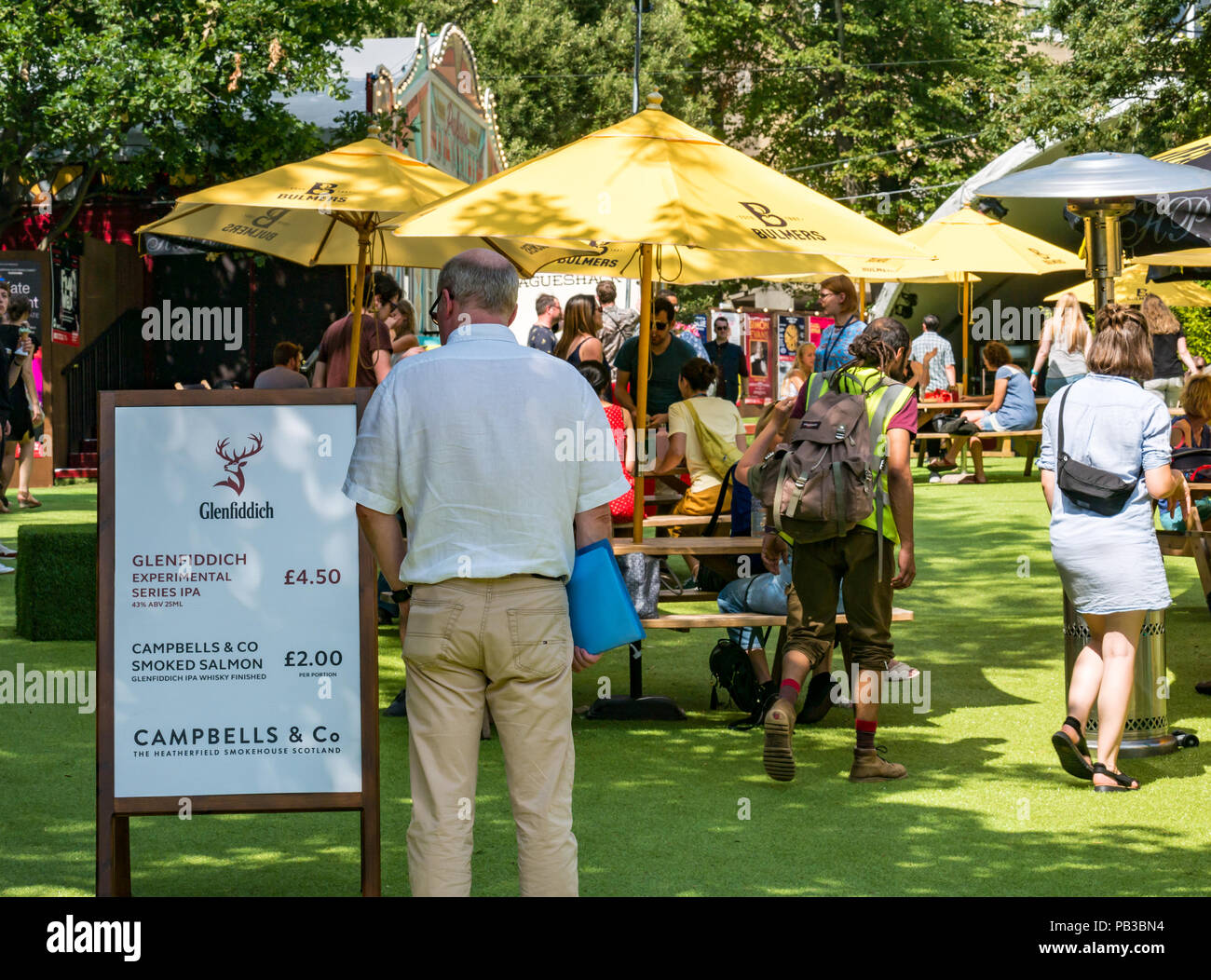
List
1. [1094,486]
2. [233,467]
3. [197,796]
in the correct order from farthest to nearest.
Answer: [1094,486] < [233,467] < [197,796]

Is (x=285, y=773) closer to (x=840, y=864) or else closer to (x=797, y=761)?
(x=840, y=864)

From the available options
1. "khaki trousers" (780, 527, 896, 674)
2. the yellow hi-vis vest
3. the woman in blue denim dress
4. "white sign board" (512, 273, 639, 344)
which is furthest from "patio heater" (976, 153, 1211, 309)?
"white sign board" (512, 273, 639, 344)

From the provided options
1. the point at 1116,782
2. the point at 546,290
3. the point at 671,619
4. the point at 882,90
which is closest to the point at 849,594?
the point at 671,619

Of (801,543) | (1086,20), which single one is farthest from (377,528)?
(1086,20)

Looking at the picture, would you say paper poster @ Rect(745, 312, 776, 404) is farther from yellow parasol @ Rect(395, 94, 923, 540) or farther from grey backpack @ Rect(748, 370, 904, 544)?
grey backpack @ Rect(748, 370, 904, 544)

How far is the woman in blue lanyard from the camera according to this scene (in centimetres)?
817

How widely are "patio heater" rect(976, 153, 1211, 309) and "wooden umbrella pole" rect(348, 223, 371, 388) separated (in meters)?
4.53

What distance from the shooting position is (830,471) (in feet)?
20.7

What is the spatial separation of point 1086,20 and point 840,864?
23.9m

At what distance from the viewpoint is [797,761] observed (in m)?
6.96

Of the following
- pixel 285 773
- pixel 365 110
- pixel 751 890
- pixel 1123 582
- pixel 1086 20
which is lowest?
pixel 751 890

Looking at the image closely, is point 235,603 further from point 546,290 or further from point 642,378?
point 546,290

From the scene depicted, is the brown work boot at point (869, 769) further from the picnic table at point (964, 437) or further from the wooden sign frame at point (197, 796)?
the picnic table at point (964, 437)

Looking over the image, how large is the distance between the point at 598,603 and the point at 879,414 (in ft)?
8.76
